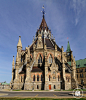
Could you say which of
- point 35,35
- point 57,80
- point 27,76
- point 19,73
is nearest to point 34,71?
point 27,76

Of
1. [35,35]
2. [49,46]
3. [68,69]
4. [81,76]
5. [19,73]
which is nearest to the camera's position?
[19,73]

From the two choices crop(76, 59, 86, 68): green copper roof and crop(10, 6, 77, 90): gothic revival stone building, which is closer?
crop(10, 6, 77, 90): gothic revival stone building

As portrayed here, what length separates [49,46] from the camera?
194 feet

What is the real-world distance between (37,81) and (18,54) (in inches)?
702

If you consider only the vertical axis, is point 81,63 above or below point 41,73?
above

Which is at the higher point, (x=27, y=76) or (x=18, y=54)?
(x=18, y=54)

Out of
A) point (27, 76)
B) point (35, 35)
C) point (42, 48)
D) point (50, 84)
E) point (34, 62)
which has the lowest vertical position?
point (50, 84)

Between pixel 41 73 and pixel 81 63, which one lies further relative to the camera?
pixel 81 63

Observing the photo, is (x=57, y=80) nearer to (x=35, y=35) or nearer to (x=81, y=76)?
(x=81, y=76)

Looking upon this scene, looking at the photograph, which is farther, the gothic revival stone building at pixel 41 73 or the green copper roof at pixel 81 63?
the green copper roof at pixel 81 63

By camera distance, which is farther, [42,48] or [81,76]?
[81,76]

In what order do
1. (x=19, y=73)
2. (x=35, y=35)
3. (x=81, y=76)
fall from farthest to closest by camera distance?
(x=35, y=35) < (x=81, y=76) < (x=19, y=73)

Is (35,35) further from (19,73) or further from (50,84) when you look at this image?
(50,84)

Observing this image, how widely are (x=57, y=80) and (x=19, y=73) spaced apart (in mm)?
17322
